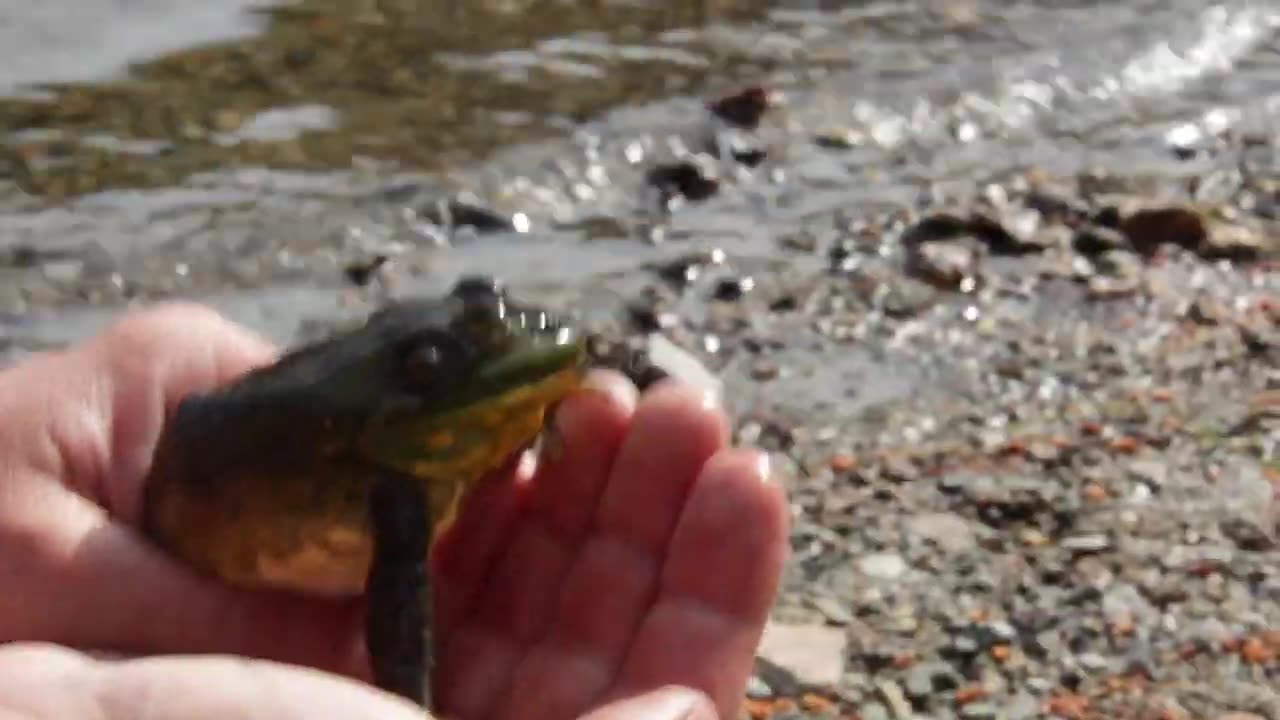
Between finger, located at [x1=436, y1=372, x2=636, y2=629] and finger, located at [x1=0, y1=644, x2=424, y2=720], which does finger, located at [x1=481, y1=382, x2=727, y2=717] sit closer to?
finger, located at [x1=436, y1=372, x2=636, y2=629]

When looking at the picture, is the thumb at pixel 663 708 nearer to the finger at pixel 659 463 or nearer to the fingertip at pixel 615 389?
the finger at pixel 659 463

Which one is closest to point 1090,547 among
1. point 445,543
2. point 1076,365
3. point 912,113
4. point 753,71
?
point 1076,365

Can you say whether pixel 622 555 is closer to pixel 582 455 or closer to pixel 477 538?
pixel 582 455

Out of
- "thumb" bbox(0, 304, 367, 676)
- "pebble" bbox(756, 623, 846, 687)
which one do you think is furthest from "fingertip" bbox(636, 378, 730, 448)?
"pebble" bbox(756, 623, 846, 687)

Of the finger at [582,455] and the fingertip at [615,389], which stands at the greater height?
the fingertip at [615,389]

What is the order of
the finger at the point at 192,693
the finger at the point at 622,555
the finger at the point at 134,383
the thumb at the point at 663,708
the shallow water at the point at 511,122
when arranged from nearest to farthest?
the finger at the point at 192,693 < the thumb at the point at 663,708 < the finger at the point at 622,555 < the finger at the point at 134,383 < the shallow water at the point at 511,122

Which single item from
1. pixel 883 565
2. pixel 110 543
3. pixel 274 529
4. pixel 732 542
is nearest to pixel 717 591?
pixel 732 542

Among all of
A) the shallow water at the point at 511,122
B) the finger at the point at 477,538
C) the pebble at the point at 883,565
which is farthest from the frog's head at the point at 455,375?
the shallow water at the point at 511,122
